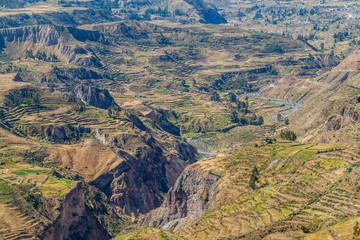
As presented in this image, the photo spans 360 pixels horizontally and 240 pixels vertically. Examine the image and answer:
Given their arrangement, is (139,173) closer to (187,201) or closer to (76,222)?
(187,201)

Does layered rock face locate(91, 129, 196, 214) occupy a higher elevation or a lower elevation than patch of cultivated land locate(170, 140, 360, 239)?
lower

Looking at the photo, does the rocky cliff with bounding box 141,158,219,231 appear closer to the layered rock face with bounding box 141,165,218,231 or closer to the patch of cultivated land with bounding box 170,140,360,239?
the layered rock face with bounding box 141,165,218,231

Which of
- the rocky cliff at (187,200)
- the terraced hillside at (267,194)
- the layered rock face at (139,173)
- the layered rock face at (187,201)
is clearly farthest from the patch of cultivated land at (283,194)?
the layered rock face at (139,173)

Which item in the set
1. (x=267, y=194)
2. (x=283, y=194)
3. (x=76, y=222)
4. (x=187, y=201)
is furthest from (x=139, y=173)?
(x=283, y=194)

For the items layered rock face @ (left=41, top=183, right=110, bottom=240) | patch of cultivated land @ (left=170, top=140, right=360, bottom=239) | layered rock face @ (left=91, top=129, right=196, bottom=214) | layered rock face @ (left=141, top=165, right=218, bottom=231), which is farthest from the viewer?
layered rock face @ (left=91, top=129, right=196, bottom=214)

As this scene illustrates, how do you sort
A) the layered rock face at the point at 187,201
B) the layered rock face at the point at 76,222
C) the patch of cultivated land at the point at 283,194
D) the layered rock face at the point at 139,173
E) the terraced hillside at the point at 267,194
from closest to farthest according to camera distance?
1. the patch of cultivated land at the point at 283,194
2. the terraced hillside at the point at 267,194
3. the layered rock face at the point at 76,222
4. the layered rock face at the point at 187,201
5. the layered rock face at the point at 139,173

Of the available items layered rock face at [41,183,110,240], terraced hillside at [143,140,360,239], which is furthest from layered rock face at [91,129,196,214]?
terraced hillside at [143,140,360,239]

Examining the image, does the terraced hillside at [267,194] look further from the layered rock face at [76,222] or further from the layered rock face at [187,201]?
the layered rock face at [76,222]

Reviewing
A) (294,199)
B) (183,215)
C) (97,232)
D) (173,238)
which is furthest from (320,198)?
(97,232)
